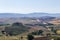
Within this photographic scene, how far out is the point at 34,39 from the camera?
81.4 feet

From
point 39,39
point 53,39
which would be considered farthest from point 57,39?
point 39,39

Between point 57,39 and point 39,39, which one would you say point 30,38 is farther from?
point 57,39

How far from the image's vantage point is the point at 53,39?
→ 963 inches

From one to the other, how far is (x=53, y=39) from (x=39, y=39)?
5.52 feet

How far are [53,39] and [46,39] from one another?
110 centimetres

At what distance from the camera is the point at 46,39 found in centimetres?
2381

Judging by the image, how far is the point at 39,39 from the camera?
24297 mm

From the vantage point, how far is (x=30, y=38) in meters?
25.0

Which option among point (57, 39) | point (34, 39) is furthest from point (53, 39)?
point (34, 39)

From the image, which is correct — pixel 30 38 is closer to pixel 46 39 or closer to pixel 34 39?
pixel 34 39

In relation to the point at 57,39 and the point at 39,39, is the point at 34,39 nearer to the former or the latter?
the point at 39,39

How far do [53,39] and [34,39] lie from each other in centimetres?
228

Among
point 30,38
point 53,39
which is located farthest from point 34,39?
point 53,39

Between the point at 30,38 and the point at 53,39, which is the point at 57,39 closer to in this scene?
the point at 53,39
